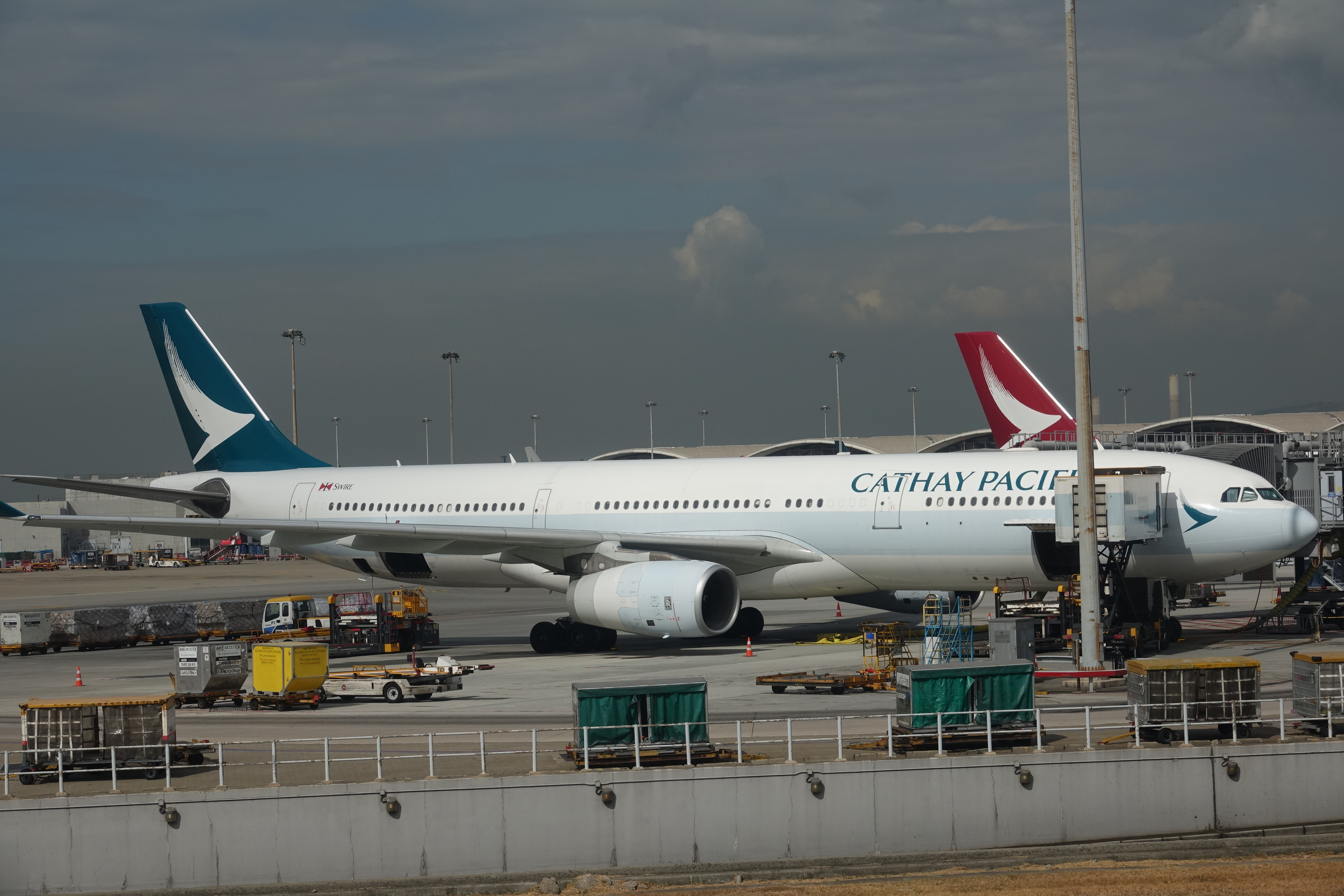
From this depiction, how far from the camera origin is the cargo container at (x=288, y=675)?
91.9ft

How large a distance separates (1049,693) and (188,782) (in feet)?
50.8

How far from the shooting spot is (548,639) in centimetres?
3803

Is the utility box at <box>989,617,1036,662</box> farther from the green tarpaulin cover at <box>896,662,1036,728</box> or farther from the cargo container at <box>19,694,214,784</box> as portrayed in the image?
the cargo container at <box>19,694,214,784</box>

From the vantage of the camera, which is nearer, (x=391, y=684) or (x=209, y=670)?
(x=209, y=670)

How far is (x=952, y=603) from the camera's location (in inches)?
1630

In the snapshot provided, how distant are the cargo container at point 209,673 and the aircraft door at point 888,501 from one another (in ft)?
49.1

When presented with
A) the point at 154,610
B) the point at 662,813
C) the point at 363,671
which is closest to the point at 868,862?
the point at 662,813

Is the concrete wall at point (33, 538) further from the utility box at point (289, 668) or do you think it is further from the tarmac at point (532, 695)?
the utility box at point (289, 668)

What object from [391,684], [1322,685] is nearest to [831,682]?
[391,684]

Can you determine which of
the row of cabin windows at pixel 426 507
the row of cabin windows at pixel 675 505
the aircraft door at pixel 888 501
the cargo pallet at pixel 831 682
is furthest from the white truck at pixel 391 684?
the aircraft door at pixel 888 501

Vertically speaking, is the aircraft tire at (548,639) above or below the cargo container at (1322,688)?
below

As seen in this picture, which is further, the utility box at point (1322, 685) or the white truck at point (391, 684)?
the white truck at point (391, 684)

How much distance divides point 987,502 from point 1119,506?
407 cm

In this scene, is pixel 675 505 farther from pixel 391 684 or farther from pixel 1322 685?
pixel 1322 685
